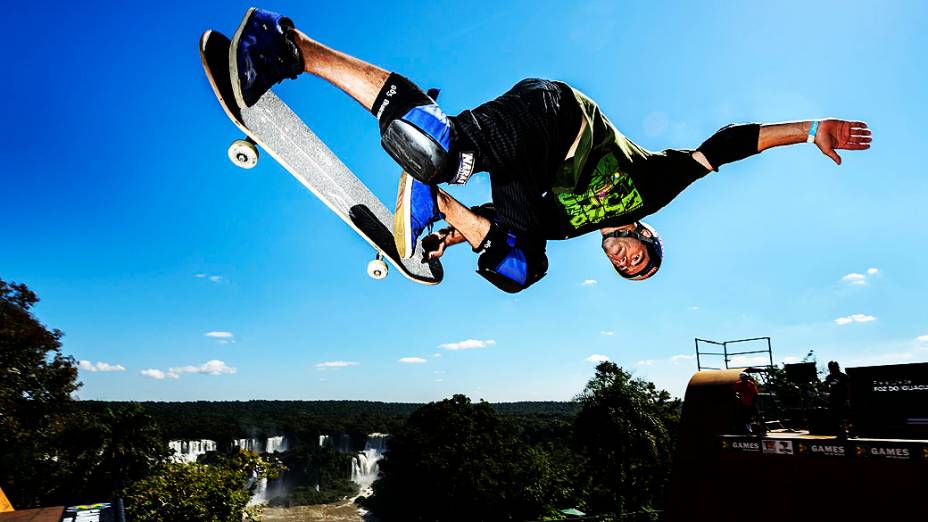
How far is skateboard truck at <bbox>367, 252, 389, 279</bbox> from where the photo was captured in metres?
2.90

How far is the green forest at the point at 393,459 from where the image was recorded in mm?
26875

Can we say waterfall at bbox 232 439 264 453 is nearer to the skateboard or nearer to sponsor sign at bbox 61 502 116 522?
sponsor sign at bbox 61 502 116 522

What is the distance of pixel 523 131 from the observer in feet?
6.85

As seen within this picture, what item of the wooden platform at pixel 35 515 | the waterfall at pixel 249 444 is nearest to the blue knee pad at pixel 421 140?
the wooden platform at pixel 35 515

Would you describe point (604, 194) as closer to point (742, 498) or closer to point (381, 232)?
point (381, 232)

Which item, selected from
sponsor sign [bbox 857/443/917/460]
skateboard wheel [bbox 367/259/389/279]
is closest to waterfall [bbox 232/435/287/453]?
sponsor sign [bbox 857/443/917/460]

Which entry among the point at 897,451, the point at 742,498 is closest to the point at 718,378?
the point at 742,498

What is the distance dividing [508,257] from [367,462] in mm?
87761

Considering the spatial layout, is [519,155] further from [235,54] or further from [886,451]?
[886,451]

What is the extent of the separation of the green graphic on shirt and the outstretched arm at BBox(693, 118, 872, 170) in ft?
1.36

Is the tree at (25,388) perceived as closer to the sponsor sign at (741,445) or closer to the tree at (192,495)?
the tree at (192,495)

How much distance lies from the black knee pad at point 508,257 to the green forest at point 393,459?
17.1m

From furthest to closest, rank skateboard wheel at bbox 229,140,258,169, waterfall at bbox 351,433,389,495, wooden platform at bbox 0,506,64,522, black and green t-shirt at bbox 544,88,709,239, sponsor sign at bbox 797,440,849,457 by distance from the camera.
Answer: waterfall at bbox 351,433,389,495 → sponsor sign at bbox 797,440,849,457 → wooden platform at bbox 0,506,64,522 → black and green t-shirt at bbox 544,88,709,239 → skateboard wheel at bbox 229,140,258,169

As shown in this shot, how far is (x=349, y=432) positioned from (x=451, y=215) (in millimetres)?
91501
